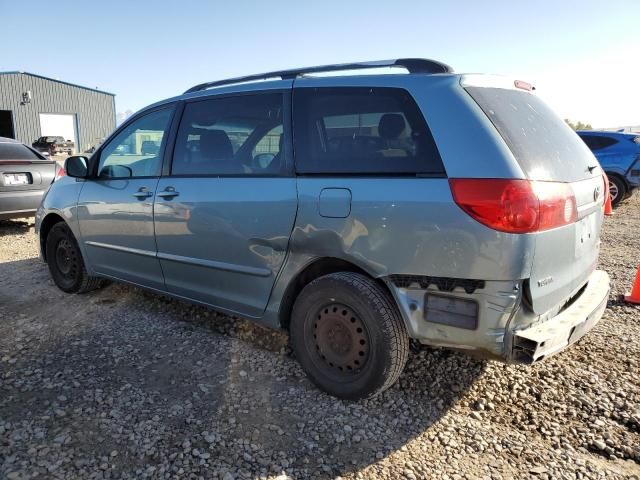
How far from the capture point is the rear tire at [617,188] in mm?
10641

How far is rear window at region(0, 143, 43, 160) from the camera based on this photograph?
7.53 meters

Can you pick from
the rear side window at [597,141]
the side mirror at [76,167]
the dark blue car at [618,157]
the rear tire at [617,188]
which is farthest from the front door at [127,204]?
the rear tire at [617,188]

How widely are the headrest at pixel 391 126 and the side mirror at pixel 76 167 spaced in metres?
2.86

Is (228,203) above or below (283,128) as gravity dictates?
below

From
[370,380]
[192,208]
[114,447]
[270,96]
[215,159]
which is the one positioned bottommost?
[114,447]

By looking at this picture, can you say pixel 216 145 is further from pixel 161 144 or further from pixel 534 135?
pixel 534 135

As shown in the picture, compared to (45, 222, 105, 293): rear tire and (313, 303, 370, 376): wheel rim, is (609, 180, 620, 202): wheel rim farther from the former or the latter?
(45, 222, 105, 293): rear tire

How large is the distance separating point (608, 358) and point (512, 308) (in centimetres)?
157

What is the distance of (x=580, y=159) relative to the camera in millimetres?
2869

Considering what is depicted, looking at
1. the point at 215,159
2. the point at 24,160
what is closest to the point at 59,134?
the point at 24,160

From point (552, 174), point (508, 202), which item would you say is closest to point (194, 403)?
point (508, 202)

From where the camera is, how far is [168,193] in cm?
353

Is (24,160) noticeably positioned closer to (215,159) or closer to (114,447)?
(215,159)

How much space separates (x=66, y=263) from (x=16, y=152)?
4.09 metres
